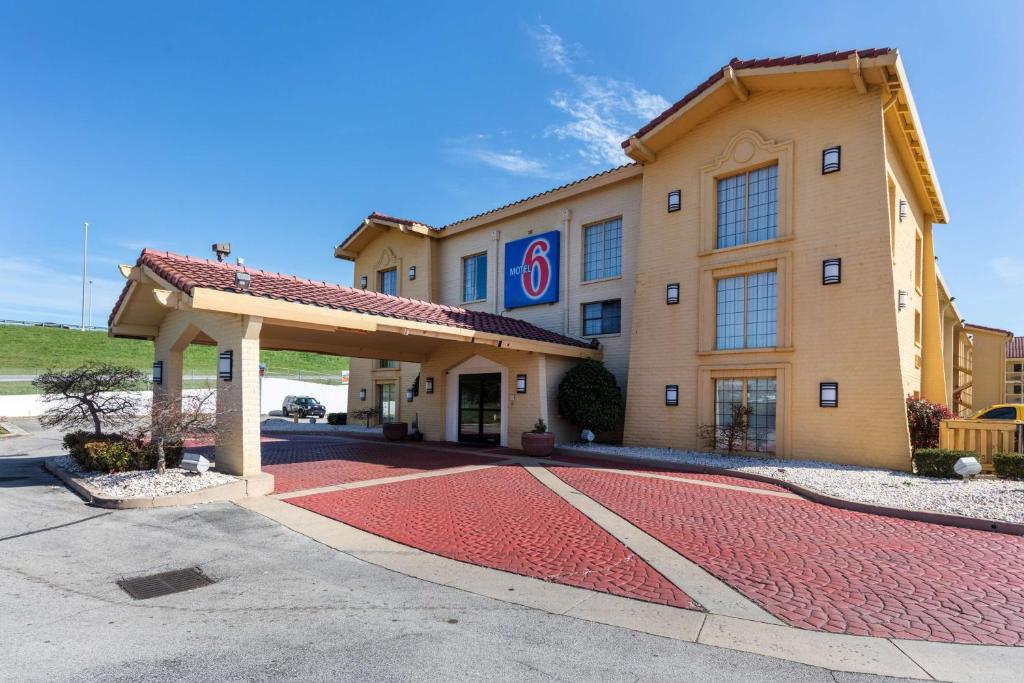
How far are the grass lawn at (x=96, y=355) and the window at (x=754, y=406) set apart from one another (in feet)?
150

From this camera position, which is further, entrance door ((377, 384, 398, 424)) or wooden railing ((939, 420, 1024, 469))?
entrance door ((377, 384, 398, 424))

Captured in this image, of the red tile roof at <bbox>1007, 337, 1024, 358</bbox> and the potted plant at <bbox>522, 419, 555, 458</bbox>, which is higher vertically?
the red tile roof at <bbox>1007, 337, 1024, 358</bbox>

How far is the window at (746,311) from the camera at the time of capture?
47.4ft

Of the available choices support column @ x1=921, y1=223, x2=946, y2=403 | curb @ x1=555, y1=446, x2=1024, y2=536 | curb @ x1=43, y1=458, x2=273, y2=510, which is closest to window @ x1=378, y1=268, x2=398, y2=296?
curb @ x1=555, y1=446, x2=1024, y2=536

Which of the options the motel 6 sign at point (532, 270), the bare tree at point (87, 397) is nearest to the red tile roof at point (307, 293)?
the bare tree at point (87, 397)

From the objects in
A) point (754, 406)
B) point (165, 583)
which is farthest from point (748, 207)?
point (165, 583)

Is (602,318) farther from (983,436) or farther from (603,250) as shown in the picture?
(983,436)

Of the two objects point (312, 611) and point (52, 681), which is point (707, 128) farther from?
point (52, 681)

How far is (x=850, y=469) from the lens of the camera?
1212cm

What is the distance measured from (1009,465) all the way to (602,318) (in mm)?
10856

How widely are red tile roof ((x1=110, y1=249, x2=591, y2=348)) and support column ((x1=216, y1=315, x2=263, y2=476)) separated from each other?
2.56ft

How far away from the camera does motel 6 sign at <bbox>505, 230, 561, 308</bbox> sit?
776 inches

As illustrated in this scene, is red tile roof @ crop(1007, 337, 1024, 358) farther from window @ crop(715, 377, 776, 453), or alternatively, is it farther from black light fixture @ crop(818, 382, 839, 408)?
black light fixture @ crop(818, 382, 839, 408)

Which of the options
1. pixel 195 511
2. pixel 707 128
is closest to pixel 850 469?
pixel 707 128
